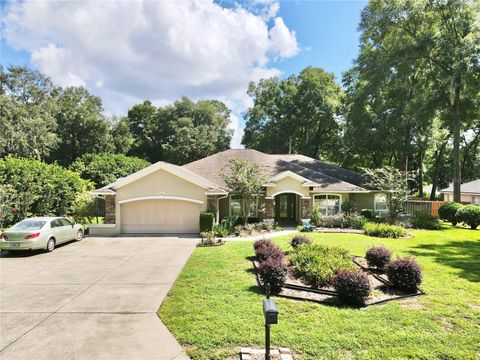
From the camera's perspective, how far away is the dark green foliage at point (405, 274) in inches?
326

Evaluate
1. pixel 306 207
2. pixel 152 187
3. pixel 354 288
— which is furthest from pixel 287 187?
pixel 354 288

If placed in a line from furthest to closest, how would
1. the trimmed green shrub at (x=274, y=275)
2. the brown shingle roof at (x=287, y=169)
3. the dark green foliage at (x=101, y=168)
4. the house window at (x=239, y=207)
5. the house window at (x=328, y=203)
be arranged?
the dark green foliage at (x=101, y=168), the brown shingle roof at (x=287, y=169), the house window at (x=328, y=203), the house window at (x=239, y=207), the trimmed green shrub at (x=274, y=275)

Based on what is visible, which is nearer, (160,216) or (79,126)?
(160,216)

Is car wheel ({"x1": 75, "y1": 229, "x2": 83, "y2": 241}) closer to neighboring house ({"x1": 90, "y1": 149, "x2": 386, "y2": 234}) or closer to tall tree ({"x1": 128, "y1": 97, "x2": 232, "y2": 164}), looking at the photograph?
neighboring house ({"x1": 90, "y1": 149, "x2": 386, "y2": 234})

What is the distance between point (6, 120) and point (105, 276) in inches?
1232

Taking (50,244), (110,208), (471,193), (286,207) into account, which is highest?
(471,193)

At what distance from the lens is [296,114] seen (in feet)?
132

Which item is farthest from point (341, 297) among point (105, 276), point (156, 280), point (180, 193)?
point (180, 193)

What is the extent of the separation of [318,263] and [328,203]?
14.6 meters

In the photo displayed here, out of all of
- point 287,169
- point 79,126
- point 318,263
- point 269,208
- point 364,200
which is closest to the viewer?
point 318,263

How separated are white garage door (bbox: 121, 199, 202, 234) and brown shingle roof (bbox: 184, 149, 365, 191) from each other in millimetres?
4235

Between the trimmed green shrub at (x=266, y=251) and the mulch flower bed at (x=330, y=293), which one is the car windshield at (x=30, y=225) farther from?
the mulch flower bed at (x=330, y=293)

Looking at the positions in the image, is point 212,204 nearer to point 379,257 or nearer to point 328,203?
point 328,203

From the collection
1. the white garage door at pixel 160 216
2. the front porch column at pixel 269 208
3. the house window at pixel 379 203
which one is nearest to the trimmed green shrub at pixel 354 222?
the house window at pixel 379 203
